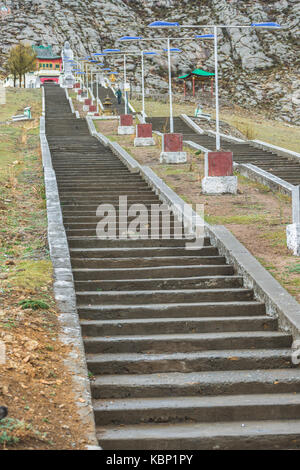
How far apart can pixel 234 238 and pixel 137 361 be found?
3.68 metres

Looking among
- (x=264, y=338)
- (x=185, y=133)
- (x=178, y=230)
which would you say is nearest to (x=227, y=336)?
(x=264, y=338)

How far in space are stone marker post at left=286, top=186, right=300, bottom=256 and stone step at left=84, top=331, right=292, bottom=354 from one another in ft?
8.46

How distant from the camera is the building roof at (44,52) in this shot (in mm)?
76375

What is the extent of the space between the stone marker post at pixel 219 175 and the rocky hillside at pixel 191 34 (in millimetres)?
48808

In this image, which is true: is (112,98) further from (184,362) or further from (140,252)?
(184,362)

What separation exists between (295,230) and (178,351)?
10.8 feet

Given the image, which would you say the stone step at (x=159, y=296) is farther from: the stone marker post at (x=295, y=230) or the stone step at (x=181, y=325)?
the stone marker post at (x=295, y=230)

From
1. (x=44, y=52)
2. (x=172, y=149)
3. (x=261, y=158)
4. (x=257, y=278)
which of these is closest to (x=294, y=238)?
(x=257, y=278)

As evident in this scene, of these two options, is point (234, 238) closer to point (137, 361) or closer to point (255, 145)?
point (137, 361)

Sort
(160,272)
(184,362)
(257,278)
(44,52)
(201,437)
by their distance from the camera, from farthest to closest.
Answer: (44,52) < (160,272) < (257,278) < (184,362) < (201,437)

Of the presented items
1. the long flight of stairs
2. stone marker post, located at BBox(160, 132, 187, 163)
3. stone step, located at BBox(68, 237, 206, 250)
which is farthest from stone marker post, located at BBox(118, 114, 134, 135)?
stone step, located at BBox(68, 237, 206, 250)

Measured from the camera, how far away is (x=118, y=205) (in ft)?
45.5

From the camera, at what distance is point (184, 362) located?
23.9ft

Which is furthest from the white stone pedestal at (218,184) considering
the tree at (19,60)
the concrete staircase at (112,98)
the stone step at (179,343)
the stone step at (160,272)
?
the tree at (19,60)
